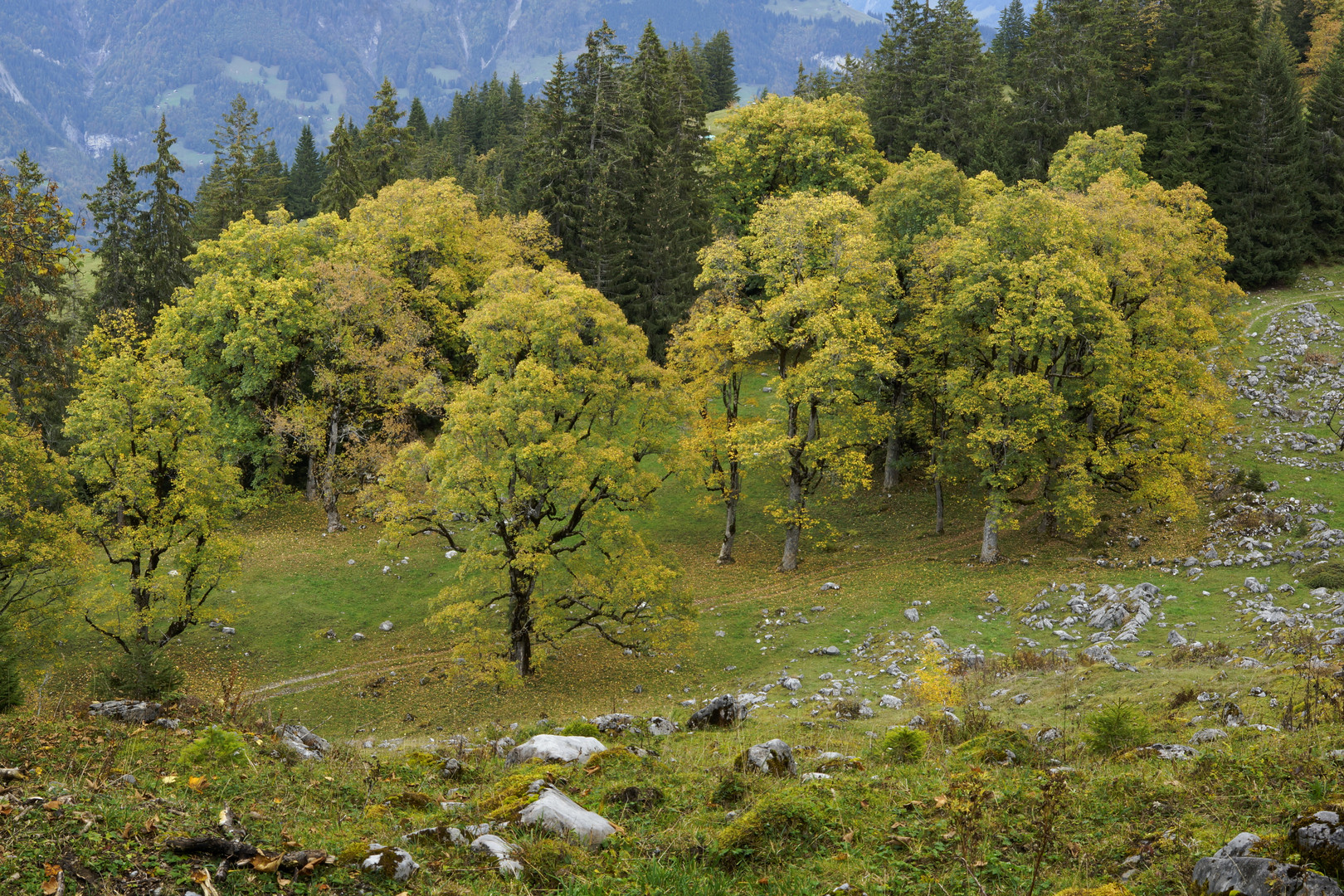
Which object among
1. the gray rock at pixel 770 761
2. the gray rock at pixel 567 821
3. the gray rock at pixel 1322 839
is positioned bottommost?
the gray rock at pixel 770 761

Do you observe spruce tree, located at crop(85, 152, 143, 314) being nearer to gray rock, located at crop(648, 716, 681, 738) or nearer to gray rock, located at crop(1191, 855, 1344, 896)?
gray rock, located at crop(648, 716, 681, 738)

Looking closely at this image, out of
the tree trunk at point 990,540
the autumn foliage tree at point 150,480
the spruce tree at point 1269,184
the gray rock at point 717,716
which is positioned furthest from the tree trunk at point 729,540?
the spruce tree at point 1269,184

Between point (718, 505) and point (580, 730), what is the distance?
30.2 metres

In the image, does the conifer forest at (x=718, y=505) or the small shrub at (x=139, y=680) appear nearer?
the conifer forest at (x=718, y=505)

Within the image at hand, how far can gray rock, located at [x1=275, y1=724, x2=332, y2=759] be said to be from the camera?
12.3m

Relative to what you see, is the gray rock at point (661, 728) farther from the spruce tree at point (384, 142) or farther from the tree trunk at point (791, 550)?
the spruce tree at point (384, 142)

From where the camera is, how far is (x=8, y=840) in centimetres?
678

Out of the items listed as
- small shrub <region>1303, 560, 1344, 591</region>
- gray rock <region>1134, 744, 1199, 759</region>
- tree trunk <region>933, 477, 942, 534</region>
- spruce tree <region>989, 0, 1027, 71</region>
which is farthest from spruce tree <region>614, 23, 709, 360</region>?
spruce tree <region>989, 0, 1027, 71</region>

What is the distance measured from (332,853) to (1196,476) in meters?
37.4

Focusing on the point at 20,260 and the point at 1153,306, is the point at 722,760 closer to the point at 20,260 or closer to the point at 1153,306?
the point at 20,260

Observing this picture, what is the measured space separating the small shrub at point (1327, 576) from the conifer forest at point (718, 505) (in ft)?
0.91

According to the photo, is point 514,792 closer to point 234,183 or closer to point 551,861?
point 551,861

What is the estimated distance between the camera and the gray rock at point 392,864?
25.0ft

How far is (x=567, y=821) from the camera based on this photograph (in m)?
8.91
